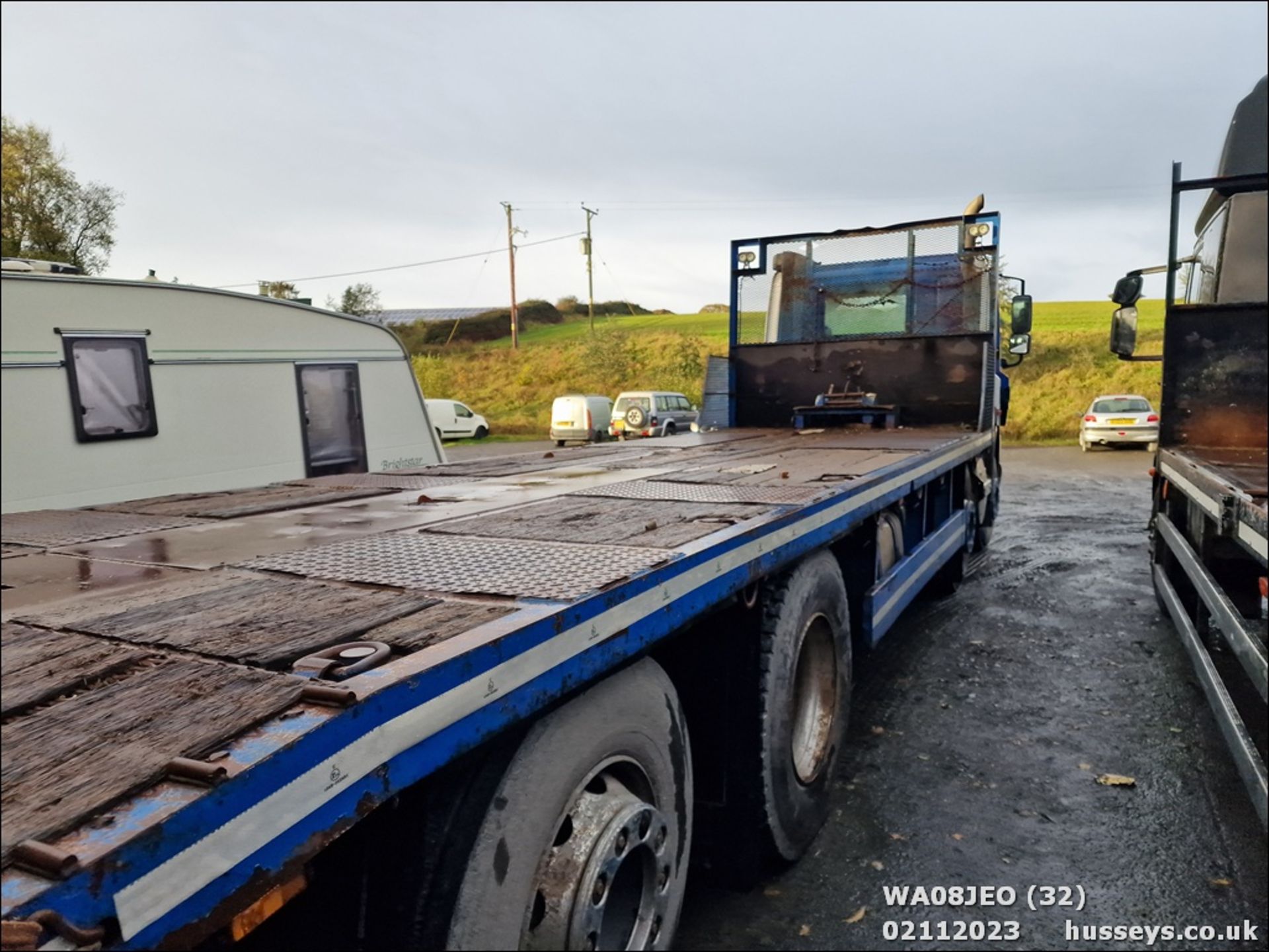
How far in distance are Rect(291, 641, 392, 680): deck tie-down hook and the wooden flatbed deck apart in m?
0.03

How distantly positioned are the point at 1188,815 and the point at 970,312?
5.44 m

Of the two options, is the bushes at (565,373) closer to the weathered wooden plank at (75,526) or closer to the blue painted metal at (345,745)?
the weathered wooden plank at (75,526)

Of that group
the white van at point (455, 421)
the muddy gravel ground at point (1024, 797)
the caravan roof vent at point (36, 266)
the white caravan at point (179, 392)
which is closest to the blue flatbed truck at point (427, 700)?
the muddy gravel ground at point (1024, 797)

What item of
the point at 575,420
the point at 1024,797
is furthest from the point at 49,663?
the point at 575,420

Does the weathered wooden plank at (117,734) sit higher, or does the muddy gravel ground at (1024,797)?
the weathered wooden plank at (117,734)

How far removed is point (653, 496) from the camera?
371cm

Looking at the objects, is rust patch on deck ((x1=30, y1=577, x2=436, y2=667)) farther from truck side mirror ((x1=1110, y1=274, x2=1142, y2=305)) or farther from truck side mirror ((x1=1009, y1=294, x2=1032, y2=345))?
truck side mirror ((x1=1009, y1=294, x2=1032, y2=345))

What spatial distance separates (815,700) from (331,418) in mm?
6969

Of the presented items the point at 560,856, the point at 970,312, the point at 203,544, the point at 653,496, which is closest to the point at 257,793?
the point at 560,856

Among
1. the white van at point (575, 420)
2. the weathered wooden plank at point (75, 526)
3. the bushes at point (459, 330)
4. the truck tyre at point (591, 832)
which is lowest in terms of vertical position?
the white van at point (575, 420)

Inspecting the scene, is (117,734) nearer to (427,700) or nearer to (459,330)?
(427,700)

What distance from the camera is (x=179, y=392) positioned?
769 cm

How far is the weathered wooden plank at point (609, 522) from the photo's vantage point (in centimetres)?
274

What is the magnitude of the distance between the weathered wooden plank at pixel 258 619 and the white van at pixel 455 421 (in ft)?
87.3
